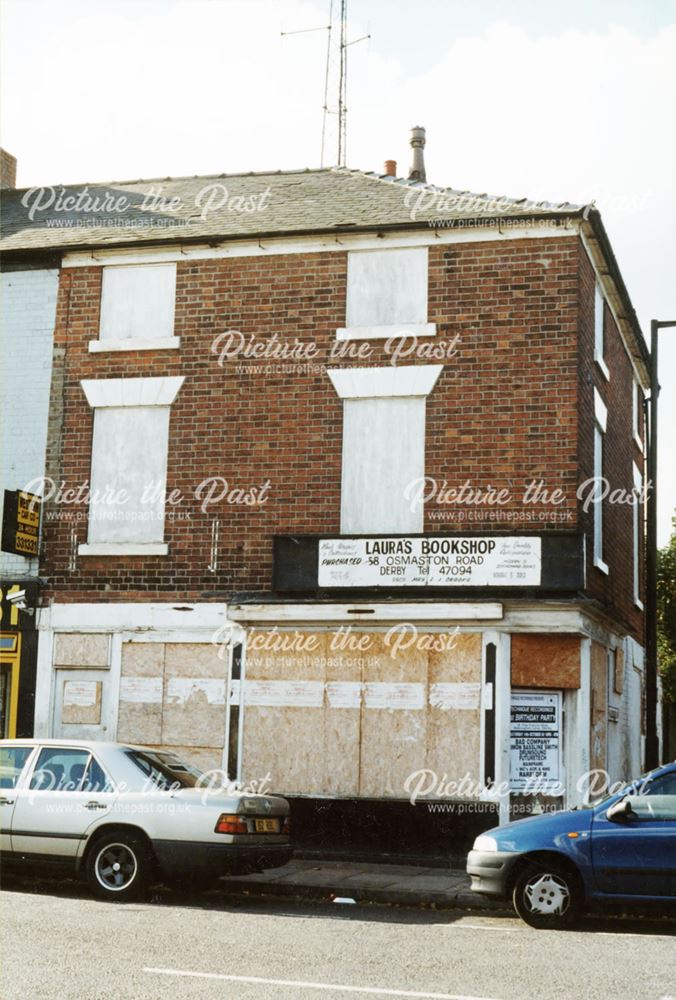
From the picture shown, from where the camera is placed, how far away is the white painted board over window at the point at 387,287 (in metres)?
16.1

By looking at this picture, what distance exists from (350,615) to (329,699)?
1.11m

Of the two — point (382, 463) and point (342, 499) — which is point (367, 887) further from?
point (382, 463)

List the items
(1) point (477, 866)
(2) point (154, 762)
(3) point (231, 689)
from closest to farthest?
(1) point (477, 866) < (2) point (154, 762) < (3) point (231, 689)

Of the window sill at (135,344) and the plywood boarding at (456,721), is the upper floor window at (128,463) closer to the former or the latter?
the window sill at (135,344)

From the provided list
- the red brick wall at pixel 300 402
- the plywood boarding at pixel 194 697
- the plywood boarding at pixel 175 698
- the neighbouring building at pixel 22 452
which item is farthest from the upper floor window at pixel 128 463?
the plywood boarding at pixel 194 697

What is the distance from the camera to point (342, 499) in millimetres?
15875

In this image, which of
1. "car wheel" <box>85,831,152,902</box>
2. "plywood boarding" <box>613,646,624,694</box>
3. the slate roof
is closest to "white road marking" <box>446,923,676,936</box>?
"car wheel" <box>85,831,152,902</box>

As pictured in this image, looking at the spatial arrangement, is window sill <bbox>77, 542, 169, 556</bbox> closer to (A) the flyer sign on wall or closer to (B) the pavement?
(B) the pavement

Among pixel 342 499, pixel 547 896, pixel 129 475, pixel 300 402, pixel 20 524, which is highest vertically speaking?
pixel 300 402

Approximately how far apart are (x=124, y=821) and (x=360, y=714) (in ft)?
15.4

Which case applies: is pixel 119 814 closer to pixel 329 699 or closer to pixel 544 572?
pixel 329 699

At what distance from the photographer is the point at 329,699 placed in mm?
15375

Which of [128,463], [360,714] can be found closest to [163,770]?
[360,714]

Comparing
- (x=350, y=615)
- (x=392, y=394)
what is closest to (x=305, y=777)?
(x=350, y=615)
